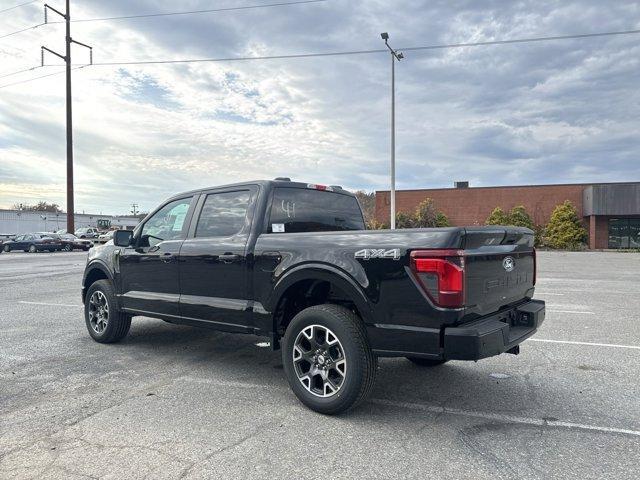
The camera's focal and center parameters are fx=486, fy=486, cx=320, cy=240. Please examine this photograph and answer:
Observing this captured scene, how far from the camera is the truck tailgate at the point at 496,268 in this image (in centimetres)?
355

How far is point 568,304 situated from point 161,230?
8127 mm

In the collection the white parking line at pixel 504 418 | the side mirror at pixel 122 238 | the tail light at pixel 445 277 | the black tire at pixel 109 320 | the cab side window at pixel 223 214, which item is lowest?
the white parking line at pixel 504 418

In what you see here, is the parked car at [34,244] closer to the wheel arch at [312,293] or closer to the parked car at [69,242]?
the parked car at [69,242]

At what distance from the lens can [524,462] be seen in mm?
3131

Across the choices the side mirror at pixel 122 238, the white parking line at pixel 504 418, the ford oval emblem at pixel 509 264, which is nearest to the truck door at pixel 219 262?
the side mirror at pixel 122 238

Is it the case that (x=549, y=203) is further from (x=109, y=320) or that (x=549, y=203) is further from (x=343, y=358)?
(x=343, y=358)

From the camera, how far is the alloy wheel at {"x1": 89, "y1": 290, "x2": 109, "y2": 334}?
6.29 meters

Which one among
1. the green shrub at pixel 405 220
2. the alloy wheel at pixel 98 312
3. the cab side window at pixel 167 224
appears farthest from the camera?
the green shrub at pixel 405 220

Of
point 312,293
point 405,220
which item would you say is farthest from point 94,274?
point 405,220

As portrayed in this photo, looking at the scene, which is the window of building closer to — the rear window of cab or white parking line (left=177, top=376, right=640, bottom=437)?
the rear window of cab

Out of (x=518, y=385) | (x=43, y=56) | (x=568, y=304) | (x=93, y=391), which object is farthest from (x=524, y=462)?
(x=43, y=56)

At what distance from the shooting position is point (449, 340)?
11.2 feet

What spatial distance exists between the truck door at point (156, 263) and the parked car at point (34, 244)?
3339 centimetres

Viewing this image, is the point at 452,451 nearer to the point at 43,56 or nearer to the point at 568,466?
A: the point at 568,466
